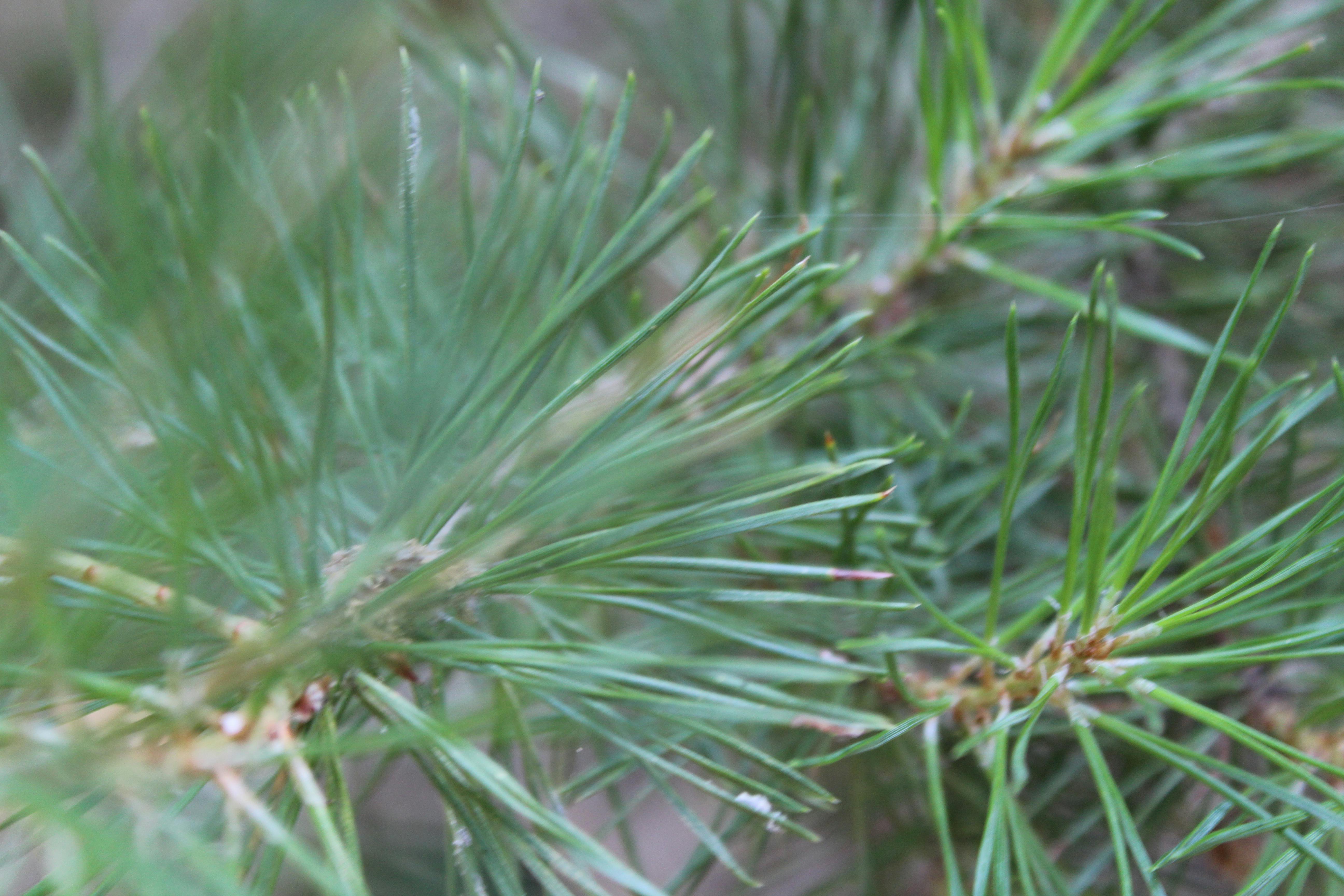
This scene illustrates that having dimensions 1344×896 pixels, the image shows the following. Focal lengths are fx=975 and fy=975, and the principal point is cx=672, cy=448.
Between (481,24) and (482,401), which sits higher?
(481,24)

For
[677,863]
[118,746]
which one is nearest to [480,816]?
[118,746]

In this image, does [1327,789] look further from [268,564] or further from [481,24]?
[481,24]

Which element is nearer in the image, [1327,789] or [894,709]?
[1327,789]

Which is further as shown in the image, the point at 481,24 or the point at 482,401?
the point at 481,24

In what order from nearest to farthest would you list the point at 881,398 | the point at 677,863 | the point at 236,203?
the point at 236,203 < the point at 881,398 < the point at 677,863

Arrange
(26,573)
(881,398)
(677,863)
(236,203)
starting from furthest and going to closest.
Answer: (677,863) < (881,398) < (236,203) < (26,573)

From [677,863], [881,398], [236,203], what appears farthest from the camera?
[677,863]

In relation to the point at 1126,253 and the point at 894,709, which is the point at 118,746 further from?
the point at 1126,253

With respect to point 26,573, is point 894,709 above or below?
below

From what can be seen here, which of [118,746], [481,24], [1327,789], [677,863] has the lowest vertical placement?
[677,863]

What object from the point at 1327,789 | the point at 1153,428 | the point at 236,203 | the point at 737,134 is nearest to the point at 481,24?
the point at 737,134
